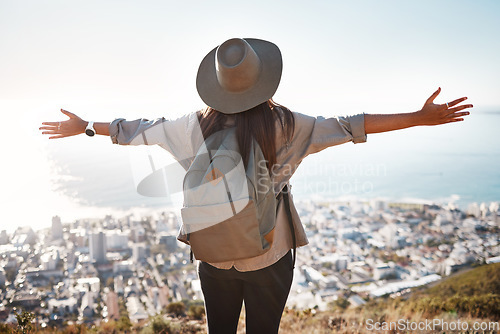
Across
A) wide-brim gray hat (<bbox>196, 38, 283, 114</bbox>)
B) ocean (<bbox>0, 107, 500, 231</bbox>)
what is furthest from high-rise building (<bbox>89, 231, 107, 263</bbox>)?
wide-brim gray hat (<bbox>196, 38, 283, 114</bbox>)

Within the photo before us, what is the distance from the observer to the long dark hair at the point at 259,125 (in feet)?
3.82

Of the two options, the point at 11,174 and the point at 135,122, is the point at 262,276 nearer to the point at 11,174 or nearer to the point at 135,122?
the point at 135,122

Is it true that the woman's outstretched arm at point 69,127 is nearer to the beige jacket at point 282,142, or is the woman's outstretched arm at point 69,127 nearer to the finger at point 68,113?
the finger at point 68,113

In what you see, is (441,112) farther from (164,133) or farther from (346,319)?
(346,319)

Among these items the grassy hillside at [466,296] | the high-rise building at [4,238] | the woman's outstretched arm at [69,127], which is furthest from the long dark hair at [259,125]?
the high-rise building at [4,238]

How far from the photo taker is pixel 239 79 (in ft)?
3.95

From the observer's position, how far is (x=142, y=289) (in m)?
5.05

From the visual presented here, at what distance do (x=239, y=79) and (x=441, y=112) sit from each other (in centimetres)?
70

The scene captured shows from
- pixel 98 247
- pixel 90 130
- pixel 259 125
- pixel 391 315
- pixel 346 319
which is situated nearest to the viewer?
pixel 259 125

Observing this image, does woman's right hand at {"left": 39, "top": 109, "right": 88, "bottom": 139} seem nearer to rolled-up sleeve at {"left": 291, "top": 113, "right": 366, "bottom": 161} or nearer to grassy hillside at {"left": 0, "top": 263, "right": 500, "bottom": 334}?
rolled-up sleeve at {"left": 291, "top": 113, "right": 366, "bottom": 161}

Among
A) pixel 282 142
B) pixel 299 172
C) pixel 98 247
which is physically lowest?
pixel 98 247

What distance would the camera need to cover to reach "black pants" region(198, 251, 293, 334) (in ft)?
4.22

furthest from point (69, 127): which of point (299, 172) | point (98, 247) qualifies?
point (98, 247)

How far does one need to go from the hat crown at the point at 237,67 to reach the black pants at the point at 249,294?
24.7 inches
